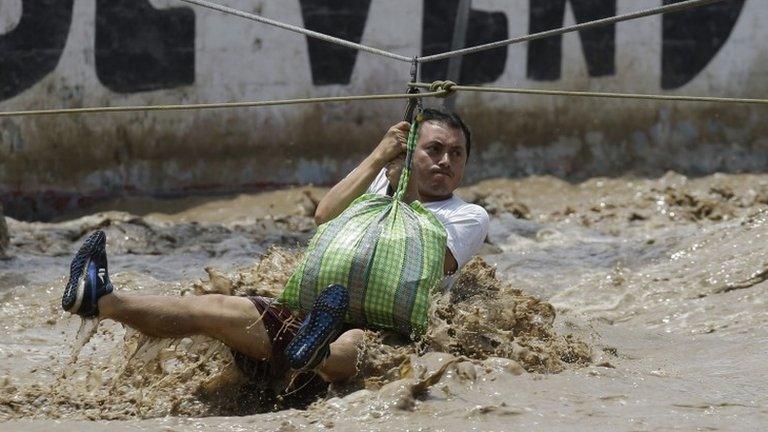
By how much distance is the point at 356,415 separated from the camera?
4609 millimetres

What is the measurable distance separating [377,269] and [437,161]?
0.75 m

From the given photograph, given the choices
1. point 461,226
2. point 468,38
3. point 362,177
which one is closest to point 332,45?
point 468,38

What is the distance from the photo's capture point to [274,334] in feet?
16.5

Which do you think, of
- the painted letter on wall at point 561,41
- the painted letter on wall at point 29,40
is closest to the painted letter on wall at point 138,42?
the painted letter on wall at point 29,40

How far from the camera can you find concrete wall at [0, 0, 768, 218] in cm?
1086

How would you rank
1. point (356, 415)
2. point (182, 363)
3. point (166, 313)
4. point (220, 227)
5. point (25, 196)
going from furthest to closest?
point (25, 196)
point (220, 227)
point (182, 363)
point (166, 313)
point (356, 415)

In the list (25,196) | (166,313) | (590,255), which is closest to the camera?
(166,313)

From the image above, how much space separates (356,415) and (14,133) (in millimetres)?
6905

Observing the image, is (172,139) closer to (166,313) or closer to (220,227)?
(220,227)

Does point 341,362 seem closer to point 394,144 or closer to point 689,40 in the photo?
point 394,144

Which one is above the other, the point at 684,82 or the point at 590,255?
the point at 684,82

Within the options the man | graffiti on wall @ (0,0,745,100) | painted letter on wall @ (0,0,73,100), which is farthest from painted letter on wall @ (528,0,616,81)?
the man

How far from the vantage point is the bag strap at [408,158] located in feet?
17.7

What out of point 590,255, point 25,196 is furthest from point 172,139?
point 590,255
